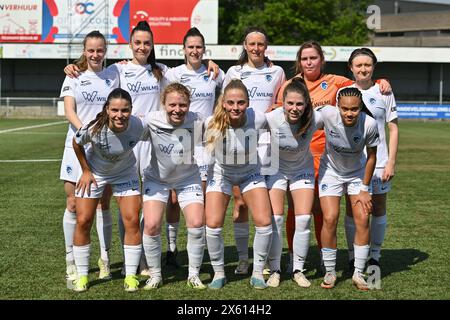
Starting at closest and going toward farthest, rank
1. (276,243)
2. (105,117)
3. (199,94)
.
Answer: (105,117)
(276,243)
(199,94)

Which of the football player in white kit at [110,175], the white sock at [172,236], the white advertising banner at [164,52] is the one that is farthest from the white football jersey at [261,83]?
the white advertising banner at [164,52]

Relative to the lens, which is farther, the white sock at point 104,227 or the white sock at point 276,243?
the white sock at point 104,227

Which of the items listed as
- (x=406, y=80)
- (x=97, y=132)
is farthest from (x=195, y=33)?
(x=406, y=80)

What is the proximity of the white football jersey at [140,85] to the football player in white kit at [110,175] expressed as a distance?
2.09ft

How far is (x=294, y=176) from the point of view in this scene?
235 inches

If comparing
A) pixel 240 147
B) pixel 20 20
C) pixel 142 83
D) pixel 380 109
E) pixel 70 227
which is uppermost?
pixel 20 20

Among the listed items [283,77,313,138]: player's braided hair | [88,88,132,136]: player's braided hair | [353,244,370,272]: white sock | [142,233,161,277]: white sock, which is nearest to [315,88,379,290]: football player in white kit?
[353,244,370,272]: white sock

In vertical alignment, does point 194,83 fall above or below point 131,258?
above

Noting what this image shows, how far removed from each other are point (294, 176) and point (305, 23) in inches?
1701

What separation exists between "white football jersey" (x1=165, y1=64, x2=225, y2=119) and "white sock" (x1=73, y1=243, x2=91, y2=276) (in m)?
1.71

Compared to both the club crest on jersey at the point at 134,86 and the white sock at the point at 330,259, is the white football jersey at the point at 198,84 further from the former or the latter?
the white sock at the point at 330,259

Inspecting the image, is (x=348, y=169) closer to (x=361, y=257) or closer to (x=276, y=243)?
(x=361, y=257)

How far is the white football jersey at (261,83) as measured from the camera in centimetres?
640

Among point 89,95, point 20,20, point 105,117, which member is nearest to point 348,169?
point 105,117
